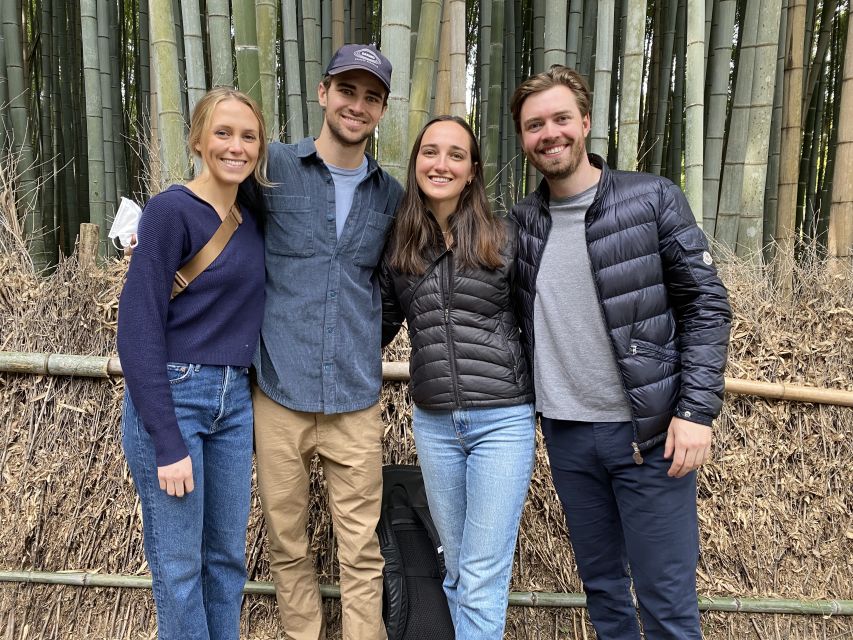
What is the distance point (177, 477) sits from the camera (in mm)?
1246

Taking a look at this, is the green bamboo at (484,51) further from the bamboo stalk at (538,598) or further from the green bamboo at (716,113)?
the bamboo stalk at (538,598)

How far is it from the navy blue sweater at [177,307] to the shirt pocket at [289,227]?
0.07 m

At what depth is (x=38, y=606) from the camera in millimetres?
2039

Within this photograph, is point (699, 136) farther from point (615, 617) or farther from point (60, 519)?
point (60, 519)

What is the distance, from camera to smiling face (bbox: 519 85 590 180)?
141 cm

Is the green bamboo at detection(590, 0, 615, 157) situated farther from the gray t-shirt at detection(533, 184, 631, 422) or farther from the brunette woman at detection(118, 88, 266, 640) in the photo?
the brunette woman at detection(118, 88, 266, 640)

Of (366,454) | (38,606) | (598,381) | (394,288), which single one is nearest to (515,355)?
(598,381)

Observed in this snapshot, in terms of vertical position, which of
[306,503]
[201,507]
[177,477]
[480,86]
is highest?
[480,86]

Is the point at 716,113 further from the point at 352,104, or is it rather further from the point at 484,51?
the point at 352,104

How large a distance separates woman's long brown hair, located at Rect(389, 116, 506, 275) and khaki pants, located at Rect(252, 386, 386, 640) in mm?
451

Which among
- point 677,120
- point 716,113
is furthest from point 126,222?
point 677,120

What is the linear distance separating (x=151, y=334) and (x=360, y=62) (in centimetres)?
82

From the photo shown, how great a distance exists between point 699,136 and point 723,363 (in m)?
1.40

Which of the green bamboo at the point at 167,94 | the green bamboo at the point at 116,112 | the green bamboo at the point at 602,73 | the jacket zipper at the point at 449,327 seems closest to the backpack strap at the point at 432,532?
the jacket zipper at the point at 449,327
